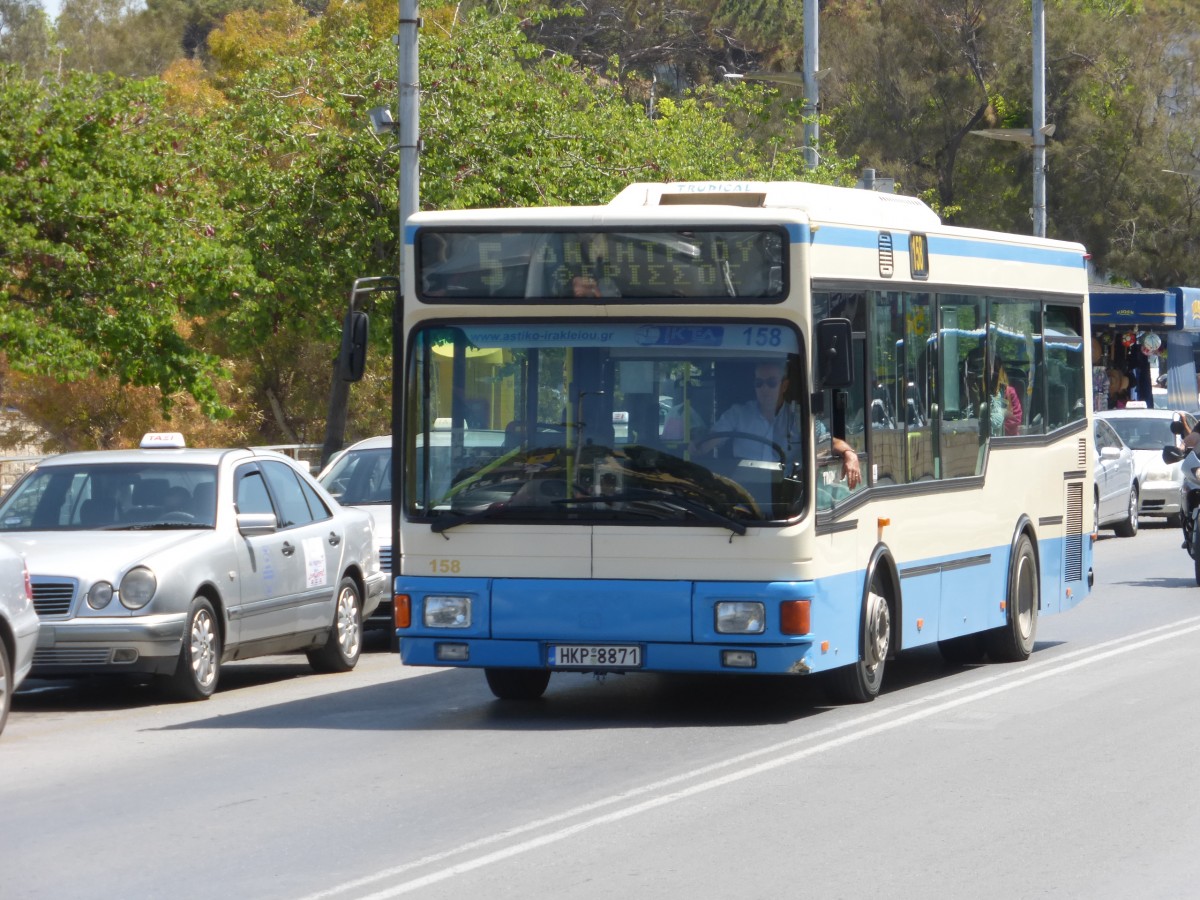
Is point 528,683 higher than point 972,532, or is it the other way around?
point 972,532

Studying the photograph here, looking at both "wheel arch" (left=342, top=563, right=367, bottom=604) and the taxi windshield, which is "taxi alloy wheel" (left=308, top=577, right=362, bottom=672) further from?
the taxi windshield

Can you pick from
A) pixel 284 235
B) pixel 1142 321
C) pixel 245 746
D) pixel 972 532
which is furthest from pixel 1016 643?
pixel 1142 321

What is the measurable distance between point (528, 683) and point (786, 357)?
2.80 meters

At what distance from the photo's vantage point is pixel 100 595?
456 inches

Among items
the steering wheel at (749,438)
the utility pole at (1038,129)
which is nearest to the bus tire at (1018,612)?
the steering wheel at (749,438)

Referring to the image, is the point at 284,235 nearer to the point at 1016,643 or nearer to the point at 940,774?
the point at 1016,643

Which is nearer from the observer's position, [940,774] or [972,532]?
[940,774]

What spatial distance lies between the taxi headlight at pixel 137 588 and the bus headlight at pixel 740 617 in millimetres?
3597

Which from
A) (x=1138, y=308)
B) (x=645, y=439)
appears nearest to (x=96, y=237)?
(x=645, y=439)

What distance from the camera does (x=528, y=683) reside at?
11.7 m

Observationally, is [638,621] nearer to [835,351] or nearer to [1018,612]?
[835,351]

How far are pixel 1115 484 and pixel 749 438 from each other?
1775cm

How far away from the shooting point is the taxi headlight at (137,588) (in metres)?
11.6

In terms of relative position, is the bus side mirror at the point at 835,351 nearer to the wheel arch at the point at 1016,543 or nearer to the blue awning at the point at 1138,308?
the wheel arch at the point at 1016,543
